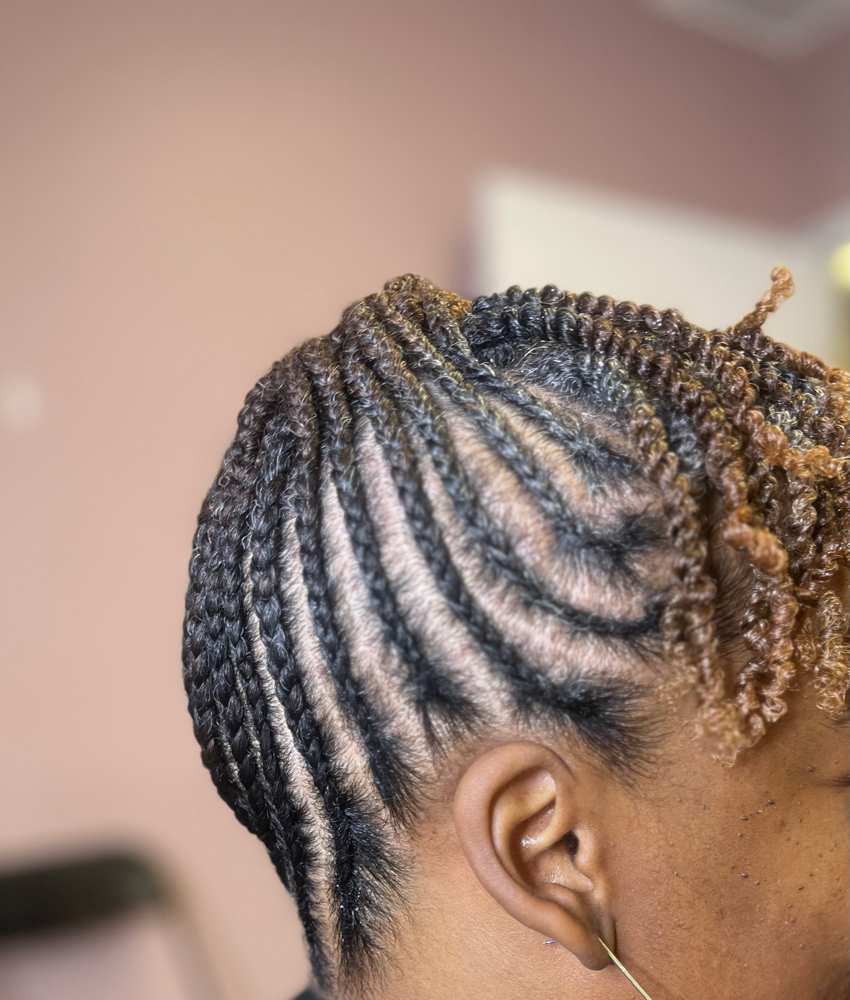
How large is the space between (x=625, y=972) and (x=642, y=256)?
5.33 ft

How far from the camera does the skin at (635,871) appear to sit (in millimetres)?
571

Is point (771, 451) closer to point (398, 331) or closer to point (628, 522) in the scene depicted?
point (628, 522)

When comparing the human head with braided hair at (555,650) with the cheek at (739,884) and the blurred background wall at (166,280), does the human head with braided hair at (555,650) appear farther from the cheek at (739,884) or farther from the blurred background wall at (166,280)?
the blurred background wall at (166,280)

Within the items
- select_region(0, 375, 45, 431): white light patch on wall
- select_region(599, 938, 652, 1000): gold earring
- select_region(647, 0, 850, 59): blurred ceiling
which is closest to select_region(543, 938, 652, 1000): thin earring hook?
select_region(599, 938, 652, 1000): gold earring

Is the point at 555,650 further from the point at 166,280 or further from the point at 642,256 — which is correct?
the point at 642,256

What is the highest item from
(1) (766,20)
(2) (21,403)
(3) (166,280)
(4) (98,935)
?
(1) (766,20)

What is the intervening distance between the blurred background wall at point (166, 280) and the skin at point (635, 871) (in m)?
0.99

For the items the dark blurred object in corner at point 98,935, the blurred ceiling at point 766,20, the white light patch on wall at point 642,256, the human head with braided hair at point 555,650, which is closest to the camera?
the human head with braided hair at point 555,650

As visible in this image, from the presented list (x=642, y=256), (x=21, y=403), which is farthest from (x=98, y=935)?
(x=642, y=256)

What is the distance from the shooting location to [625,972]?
1.94ft

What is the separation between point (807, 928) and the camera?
64 centimetres

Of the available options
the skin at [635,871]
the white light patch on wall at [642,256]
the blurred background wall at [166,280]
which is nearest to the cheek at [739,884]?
the skin at [635,871]

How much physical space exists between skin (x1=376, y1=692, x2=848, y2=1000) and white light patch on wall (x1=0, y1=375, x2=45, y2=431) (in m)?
1.12

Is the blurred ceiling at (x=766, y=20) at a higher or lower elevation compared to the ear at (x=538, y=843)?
higher
